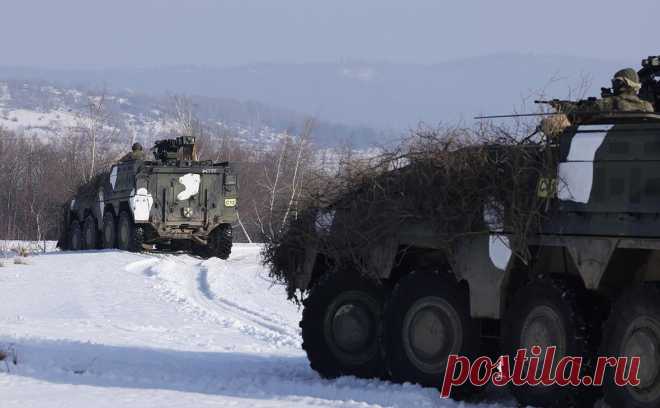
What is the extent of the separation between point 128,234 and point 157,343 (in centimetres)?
1629

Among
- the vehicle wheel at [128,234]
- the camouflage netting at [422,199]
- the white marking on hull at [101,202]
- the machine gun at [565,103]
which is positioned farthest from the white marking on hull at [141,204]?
the machine gun at [565,103]

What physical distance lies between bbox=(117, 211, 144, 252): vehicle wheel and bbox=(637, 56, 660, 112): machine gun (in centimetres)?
1965

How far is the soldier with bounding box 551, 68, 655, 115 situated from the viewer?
10.2 meters

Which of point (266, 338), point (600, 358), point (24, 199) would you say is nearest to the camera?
point (600, 358)

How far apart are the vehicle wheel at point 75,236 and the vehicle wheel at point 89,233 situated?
47 cm

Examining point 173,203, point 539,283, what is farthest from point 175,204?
point 539,283

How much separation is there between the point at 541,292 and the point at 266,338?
672cm

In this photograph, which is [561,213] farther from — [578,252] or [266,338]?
[266,338]

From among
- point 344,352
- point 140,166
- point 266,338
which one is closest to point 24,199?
point 140,166

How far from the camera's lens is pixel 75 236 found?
3481 centimetres

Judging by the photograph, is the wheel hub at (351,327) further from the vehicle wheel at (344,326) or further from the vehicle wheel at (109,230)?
the vehicle wheel at (109,230)

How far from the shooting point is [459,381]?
1016cm

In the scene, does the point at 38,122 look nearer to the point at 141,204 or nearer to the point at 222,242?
the point at 222,242

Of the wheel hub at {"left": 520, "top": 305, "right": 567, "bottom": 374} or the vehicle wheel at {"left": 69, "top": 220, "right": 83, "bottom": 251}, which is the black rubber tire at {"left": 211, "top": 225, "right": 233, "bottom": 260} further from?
the wheel hub at {"left": 520, "top": 305, "right": 567, "bottom": 374}
